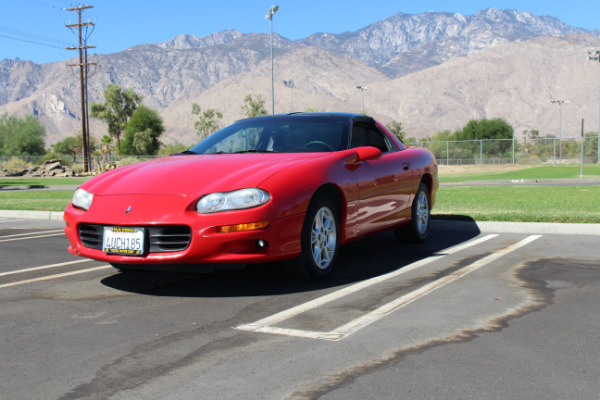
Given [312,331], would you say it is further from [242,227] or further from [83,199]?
[83,199]

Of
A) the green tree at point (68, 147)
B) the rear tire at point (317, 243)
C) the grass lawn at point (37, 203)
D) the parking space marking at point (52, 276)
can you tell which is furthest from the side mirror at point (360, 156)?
the green tree at point (68, 147)

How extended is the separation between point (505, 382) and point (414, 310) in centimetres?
141

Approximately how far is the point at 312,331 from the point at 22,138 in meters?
83.0

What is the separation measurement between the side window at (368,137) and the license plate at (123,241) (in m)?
2.45

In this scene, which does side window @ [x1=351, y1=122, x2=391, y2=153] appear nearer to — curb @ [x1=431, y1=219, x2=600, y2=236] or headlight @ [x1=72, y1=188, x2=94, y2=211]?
curb @ [x1=431, y1=219, x2=600, y2=236]

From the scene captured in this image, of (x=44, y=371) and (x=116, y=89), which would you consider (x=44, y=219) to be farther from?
(x=116, y=89)

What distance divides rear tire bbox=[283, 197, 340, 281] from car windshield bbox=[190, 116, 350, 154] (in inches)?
31.0

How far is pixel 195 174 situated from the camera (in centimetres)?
536

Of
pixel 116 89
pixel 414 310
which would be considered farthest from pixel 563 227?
pixel 116 89

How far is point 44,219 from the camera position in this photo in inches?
491

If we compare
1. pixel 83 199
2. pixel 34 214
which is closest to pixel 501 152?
pixel 34 214

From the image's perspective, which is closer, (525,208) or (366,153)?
(366,153)

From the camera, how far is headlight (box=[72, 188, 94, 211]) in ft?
17.9

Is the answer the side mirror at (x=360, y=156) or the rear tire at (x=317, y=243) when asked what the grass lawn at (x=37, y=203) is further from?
the rear tire at (x=317, y=243)
